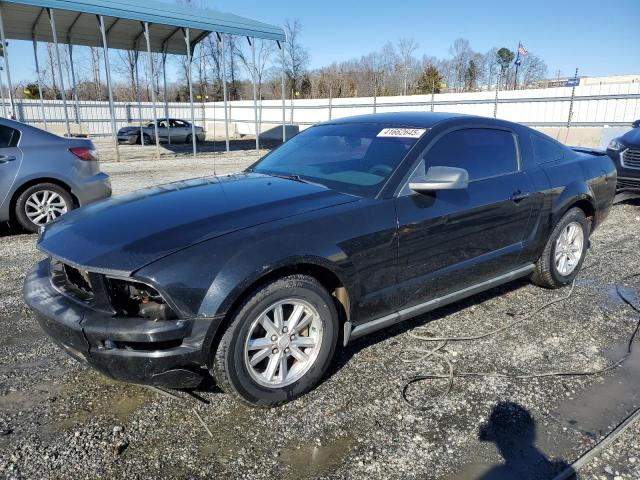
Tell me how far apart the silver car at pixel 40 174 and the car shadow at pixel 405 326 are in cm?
466

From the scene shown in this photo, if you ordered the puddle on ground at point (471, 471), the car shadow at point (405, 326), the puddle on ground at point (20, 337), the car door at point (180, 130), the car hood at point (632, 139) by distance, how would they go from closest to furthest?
the puddle on ground at point (471, 471), the car shadow at point (405, 326), the puddle on ground at point (20, 337), the car hood at point (632, 139), the car door at point (180, 130)

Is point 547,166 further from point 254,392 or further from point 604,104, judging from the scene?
point 604,104

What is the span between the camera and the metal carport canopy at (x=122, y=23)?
13734 mm

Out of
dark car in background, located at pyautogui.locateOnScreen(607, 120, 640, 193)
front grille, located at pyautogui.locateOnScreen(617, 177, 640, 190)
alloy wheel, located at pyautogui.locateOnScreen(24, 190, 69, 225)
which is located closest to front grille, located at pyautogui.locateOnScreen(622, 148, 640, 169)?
dark car in background, located at pyautogui.locateOnScreen(607, 120, 640, 193)

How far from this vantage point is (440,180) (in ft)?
10.0

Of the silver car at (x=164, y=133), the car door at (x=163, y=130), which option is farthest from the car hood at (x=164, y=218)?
the car door at (x=163, y=130)

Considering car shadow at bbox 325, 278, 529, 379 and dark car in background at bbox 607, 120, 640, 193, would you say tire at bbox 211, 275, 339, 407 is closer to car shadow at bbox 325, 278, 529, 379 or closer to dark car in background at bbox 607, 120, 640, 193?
car shadow at bbox 325, 278, 529, 379

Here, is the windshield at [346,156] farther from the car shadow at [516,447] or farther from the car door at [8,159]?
the car door at [8,159]

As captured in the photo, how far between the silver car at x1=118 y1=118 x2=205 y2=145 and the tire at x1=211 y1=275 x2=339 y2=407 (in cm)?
2322

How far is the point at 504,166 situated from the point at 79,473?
11.3 ft

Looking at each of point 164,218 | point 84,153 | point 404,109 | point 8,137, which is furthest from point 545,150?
point 404,109

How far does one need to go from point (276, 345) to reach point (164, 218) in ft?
A: 3.07

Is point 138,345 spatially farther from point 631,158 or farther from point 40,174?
point 631,158

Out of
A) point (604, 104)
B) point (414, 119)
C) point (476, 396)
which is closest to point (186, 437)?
point (476, 396)
